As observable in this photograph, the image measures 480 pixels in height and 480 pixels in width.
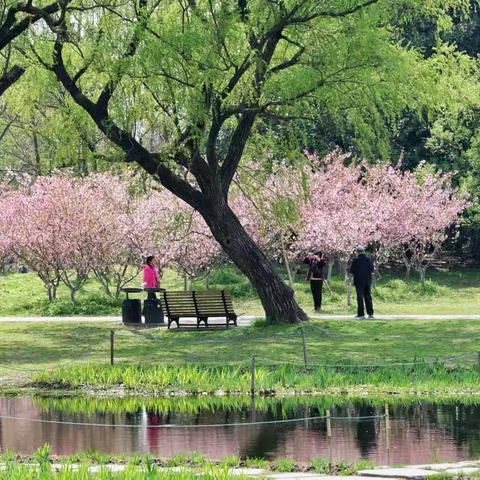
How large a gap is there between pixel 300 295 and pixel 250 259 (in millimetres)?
15301

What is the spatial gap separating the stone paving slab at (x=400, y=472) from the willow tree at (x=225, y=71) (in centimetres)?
1491

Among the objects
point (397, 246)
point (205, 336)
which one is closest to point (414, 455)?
point (205, 336)

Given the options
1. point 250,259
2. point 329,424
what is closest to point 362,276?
point 250,259

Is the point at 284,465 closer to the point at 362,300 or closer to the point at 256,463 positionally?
the point at 256,463

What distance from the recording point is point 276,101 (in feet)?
91.2

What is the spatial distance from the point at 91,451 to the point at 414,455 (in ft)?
11.6

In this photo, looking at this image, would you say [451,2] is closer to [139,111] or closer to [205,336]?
[139,111]

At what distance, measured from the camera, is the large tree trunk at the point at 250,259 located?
98.9ft

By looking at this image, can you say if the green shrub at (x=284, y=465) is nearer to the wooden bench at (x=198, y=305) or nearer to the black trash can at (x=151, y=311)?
the wooden bench at (x=198, y=305)

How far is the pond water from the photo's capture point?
14656 millimetres

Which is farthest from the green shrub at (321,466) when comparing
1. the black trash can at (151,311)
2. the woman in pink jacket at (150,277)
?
the woman in pink jacket at (150,277)

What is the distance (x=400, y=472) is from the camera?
1254 centimetres

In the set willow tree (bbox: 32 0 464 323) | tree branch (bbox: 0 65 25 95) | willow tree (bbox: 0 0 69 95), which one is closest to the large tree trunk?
willow tree (bbox: 32 0 464 323)

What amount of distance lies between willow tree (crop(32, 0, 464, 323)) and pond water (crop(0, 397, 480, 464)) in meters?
9.36
